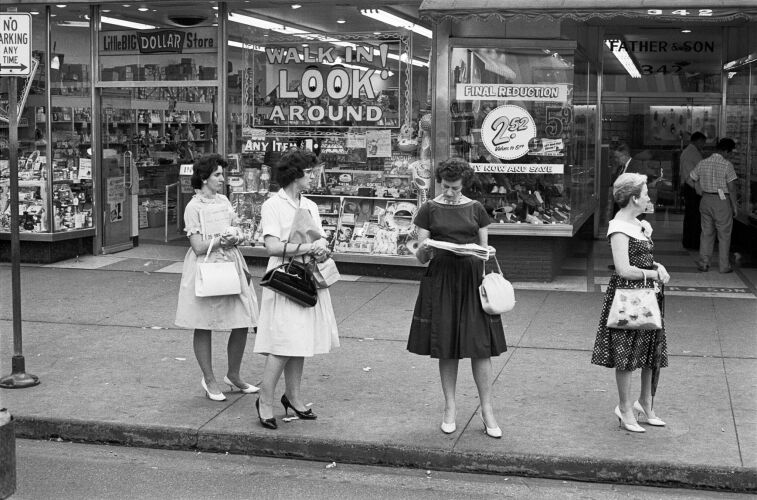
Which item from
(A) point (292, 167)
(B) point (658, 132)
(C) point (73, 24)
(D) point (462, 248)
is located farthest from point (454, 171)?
(B) point (658, 132)

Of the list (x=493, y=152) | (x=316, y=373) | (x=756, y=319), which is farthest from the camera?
(x=493, y=152)

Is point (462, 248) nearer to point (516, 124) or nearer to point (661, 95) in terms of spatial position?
point (516, 124)

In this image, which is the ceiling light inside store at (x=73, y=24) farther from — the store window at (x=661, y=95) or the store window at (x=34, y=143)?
the store window at (x=661, y=95)

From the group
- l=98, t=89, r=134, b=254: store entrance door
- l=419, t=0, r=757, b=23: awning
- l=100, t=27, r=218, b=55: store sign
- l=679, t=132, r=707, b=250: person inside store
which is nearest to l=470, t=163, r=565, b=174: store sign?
l=419, t=0, r=757, b=23: awning

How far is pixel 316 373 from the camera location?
806cm

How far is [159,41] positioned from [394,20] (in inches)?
125

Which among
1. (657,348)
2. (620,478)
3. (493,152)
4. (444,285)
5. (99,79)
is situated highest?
(99,79)

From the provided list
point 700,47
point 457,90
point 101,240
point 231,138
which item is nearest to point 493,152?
point 457,90

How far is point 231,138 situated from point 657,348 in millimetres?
7641

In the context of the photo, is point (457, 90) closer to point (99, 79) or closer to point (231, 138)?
point (231, 138)

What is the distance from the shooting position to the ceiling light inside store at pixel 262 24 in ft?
40.8

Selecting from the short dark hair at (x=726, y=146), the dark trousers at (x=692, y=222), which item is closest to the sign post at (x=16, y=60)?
the short dark hair at (x=726, y=146)

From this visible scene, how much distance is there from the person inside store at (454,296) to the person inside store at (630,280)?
68cm

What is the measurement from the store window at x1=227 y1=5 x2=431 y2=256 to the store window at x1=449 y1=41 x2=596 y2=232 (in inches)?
19.6
